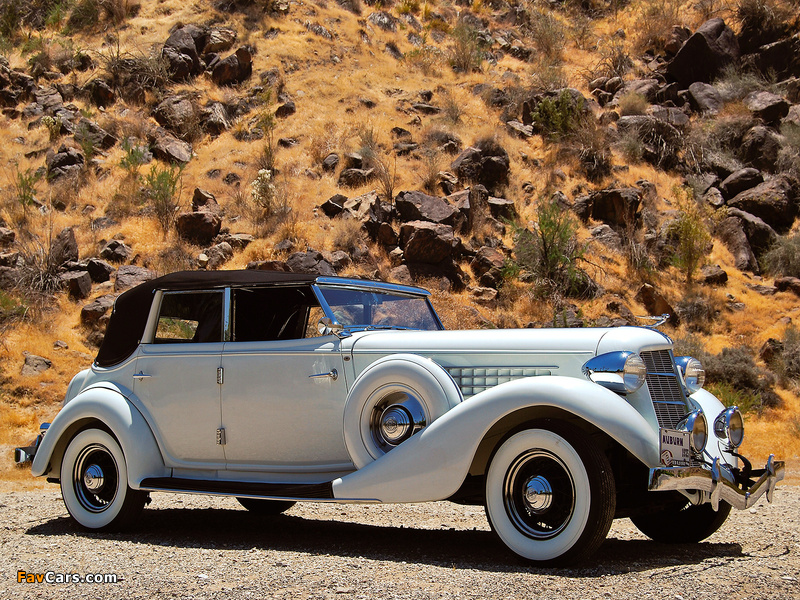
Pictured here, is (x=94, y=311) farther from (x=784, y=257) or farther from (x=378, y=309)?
(x=784, y=257)

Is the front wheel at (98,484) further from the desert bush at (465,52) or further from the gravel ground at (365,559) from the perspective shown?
the desert bush at (465,52)

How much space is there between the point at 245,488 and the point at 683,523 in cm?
324

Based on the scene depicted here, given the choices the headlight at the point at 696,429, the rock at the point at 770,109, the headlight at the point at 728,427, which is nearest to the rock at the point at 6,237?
the headlight at the point at 728,427

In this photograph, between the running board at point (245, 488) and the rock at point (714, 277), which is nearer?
A: the running board at point (245, 488)

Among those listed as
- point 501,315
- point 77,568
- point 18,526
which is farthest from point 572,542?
point 501,315

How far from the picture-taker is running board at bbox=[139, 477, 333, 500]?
5082mm

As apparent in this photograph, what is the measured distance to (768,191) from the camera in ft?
74.3

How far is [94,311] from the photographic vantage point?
55.1ft

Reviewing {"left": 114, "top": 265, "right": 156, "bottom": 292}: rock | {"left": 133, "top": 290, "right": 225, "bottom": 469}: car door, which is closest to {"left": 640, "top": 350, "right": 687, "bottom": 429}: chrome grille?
{"left": 133, "top": 290, "right": 225, "bottom": 469}: car door

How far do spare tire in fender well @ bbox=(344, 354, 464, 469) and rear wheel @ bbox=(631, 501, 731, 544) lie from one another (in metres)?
1.85

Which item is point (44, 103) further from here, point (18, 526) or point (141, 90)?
point (18, 526)

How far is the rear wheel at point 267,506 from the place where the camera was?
282 inches

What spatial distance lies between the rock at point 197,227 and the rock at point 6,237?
13.8 feet

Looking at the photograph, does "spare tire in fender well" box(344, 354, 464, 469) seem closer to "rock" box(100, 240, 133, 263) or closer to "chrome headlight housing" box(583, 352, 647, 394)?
"chrome headlight housing" box(583, 352, 647, 394)
